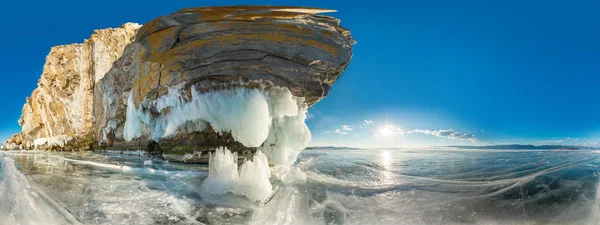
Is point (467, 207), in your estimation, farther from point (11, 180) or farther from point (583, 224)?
point (11, 180)

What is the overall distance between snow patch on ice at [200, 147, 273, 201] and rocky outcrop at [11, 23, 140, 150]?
39.9 m

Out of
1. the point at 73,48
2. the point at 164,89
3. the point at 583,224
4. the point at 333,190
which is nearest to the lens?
the point at 583,224

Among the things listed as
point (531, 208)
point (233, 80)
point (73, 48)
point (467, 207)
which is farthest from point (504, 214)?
point (73, 48)

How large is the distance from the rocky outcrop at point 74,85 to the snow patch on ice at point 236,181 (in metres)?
39.9

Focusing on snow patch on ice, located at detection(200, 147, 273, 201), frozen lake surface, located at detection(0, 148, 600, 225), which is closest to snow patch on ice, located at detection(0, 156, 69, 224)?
frozen lake surface, located at detection(0, 148, 600, 225)

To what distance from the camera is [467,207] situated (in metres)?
7.77

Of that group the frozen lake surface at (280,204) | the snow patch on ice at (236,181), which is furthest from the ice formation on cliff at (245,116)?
the frozen lake surface at (280,204)

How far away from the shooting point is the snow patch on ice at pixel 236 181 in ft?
27.1

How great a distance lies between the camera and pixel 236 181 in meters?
8.72

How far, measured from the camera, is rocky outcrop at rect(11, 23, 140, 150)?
40906 mm

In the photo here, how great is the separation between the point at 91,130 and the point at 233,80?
129 ft

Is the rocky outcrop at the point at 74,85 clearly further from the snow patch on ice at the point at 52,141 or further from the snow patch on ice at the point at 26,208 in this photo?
the snow patch on ice at the point at 26,208

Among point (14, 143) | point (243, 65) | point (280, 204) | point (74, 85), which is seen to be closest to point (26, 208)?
point (280, 204)

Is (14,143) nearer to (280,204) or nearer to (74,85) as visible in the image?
(74,85)
